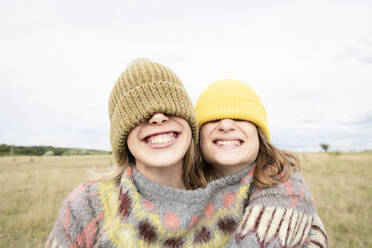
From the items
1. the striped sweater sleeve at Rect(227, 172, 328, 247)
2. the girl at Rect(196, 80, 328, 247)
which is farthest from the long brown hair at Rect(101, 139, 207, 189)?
the striped sweater sleeve at Rect(227, 172, 328, 247)

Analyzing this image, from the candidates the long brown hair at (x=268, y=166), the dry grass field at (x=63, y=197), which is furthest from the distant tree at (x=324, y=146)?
the long brown hair at (x=268, y=166)

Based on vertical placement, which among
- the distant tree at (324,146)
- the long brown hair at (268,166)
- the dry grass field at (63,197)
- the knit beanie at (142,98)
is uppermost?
the knit beanie at (142,98)

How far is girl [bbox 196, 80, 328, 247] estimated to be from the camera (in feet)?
6.54

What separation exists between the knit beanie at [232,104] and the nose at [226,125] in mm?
44

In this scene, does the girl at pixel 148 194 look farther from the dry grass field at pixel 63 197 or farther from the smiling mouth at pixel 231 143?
the dry grass field at pixel 63 197

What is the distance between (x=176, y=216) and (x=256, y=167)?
3.38 feet

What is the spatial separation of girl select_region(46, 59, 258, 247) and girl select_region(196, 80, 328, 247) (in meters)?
0.18

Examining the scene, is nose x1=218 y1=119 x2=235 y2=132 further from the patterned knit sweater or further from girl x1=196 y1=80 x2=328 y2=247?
the patterned knit sweater

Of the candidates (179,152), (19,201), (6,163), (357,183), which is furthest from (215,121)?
(6,163)

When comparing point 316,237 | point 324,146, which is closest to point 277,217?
point 316,237

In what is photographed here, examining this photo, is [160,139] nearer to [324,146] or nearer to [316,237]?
[316,237]

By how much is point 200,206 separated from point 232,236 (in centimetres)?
33

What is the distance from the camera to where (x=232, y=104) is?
2545mm

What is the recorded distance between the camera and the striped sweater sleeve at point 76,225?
1.82m
